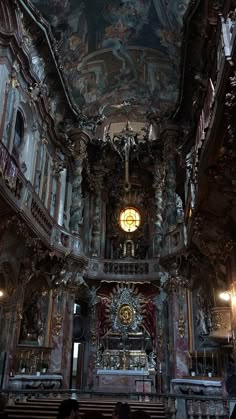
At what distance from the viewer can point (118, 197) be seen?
23.2m

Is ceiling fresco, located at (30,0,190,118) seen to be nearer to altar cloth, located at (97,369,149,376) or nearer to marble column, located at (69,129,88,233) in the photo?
marble column, located at (69,129,88,233)

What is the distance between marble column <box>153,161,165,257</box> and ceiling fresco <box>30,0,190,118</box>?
120 inches

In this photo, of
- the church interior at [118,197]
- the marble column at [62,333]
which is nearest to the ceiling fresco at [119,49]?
the church interior at [118,197]

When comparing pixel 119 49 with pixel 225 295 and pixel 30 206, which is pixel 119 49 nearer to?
pixel 30 206

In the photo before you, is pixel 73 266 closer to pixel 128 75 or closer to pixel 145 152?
pixel 145 152

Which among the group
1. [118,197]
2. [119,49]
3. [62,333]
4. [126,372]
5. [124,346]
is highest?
[119,49]

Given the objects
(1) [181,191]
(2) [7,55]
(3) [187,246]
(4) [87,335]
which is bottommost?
(4) [87,335]

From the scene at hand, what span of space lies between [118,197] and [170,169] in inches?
179

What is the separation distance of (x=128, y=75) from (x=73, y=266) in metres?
9.89

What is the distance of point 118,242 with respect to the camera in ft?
73.6

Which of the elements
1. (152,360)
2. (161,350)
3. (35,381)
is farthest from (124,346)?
(35,381)

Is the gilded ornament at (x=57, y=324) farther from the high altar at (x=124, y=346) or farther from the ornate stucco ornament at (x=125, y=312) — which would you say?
the ornate stucco ornament at (x=125, y=312)

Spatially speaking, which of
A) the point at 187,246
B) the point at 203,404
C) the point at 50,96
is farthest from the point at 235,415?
the point at 50,96

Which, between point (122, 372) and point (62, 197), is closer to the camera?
point (122, 372)
